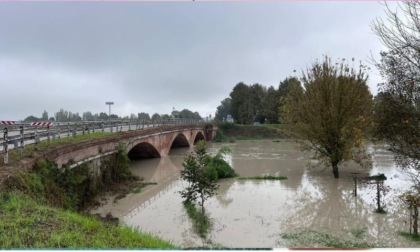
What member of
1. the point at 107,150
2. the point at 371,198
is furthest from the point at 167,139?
the point at 371,198

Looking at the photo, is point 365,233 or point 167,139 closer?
point 365,233

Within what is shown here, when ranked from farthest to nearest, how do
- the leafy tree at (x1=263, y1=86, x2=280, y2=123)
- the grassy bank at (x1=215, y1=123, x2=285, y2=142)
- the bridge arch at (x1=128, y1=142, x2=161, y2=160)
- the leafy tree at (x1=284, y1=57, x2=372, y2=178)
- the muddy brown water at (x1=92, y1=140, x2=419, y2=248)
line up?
the leafy tree at (x1=263, y1=86, x2=280, y2=123)
the grassy bank at (x1=215, y1=123, x2=285, y2=142)
the bridge arch at (x1=128, y1=142, x2=161, y2=160)
the leafy tree at (x1=284, y1=57, x2=372, y2=178)
the muddy brown water at (x1=92, y1=140, x2=419, y2=248)

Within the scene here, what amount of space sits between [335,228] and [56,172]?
9021 mm

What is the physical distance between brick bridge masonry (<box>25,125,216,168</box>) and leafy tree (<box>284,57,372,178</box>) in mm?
10626

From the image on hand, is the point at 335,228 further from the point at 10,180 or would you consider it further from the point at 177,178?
the point at 177,178

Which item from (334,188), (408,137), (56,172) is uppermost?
(408,137)

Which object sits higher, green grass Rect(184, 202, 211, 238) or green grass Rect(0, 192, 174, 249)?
green grass Rect(0, 192, 174, 249)

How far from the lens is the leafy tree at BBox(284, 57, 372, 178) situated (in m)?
20.3

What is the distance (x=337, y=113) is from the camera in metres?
20.6

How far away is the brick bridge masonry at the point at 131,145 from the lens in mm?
13516

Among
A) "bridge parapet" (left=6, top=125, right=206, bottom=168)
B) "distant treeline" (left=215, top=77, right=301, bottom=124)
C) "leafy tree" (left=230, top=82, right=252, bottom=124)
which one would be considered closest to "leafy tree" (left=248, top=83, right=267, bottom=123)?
"distant treeline" (left=215, top=77, right=301, bottom=124)

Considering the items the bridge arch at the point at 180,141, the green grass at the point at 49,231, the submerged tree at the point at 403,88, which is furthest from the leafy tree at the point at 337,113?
the bridge arch at the point at 180,141

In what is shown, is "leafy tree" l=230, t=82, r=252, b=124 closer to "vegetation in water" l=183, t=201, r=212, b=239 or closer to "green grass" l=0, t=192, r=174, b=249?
"vegetation in water" l=183, t=201, r=212, b=239

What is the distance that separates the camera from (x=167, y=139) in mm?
34281
